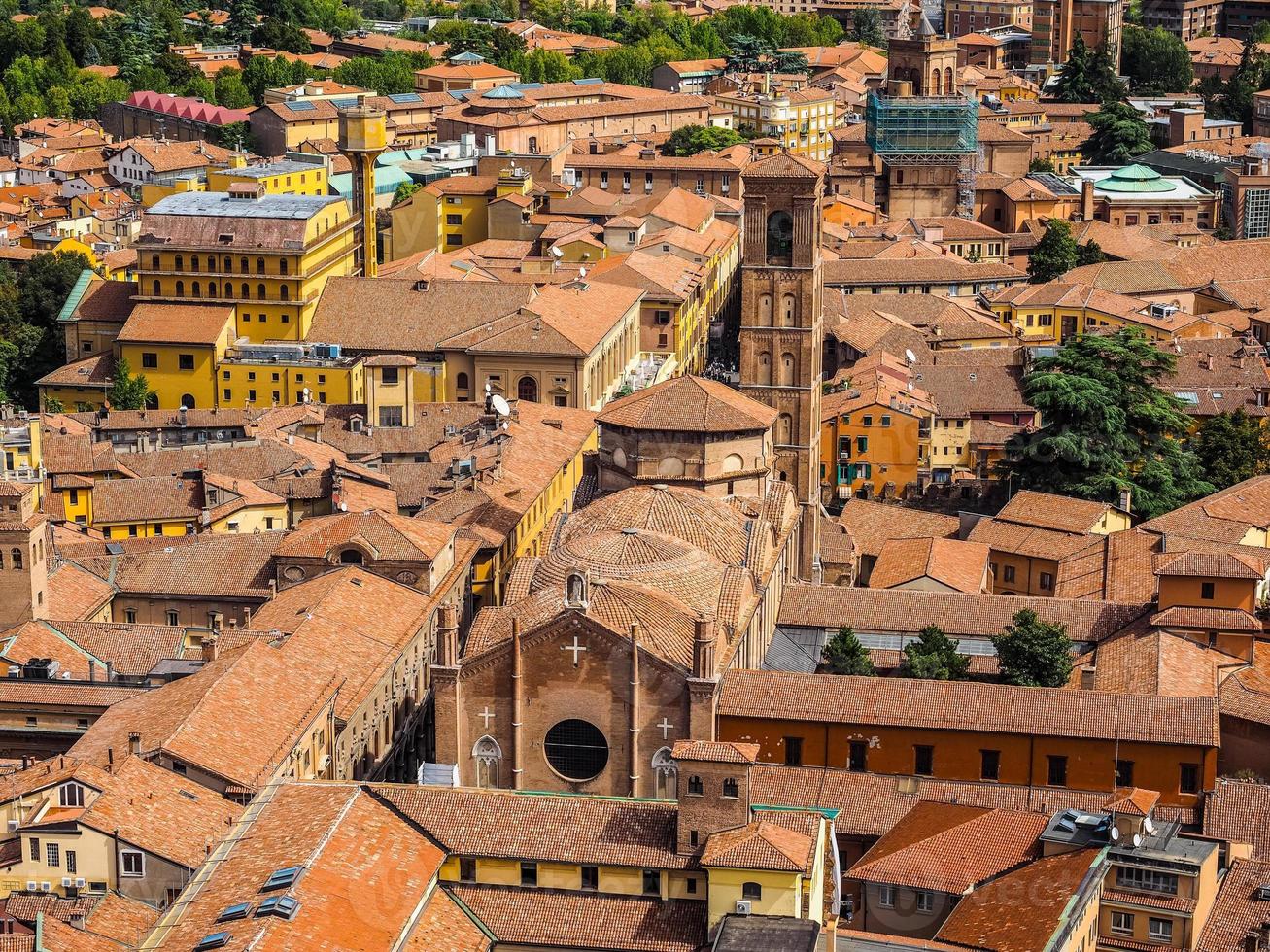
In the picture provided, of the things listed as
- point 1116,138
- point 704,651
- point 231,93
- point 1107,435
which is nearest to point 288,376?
point 1107,435

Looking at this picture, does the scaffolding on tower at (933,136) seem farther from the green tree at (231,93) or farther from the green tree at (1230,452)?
the green tree at (1230,452)

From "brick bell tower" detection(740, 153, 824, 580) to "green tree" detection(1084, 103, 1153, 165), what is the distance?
309 feet

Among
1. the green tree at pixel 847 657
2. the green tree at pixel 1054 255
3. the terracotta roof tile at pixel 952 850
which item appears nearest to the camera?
the terracotta roof tile at pixel 952 850

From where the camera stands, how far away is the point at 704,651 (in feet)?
207

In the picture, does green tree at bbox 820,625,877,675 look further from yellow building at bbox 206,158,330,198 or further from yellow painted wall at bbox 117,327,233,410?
yellow building at bbox 206,158,330,198

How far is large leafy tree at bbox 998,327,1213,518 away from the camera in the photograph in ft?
318

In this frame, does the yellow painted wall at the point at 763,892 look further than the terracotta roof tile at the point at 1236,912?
No

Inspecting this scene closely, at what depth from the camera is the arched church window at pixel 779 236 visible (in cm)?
8769

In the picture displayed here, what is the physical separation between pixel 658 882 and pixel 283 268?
62114 mm

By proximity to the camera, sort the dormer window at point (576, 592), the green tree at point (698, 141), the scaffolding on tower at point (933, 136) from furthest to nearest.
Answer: the green tree at point (698, 141), the scaffolding on tower at point (933, 136), the dormer window at point (576, 592)

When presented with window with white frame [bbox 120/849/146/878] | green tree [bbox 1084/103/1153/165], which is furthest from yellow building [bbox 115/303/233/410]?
green tree [bbox 1084/103/1153/165]

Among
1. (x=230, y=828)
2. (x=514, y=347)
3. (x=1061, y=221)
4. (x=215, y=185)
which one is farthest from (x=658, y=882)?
(x=1061, y=221)

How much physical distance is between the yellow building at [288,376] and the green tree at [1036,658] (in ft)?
141

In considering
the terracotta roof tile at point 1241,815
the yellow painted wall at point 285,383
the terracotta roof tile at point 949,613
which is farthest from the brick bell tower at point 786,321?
the yellow painted wall at point 285,383
